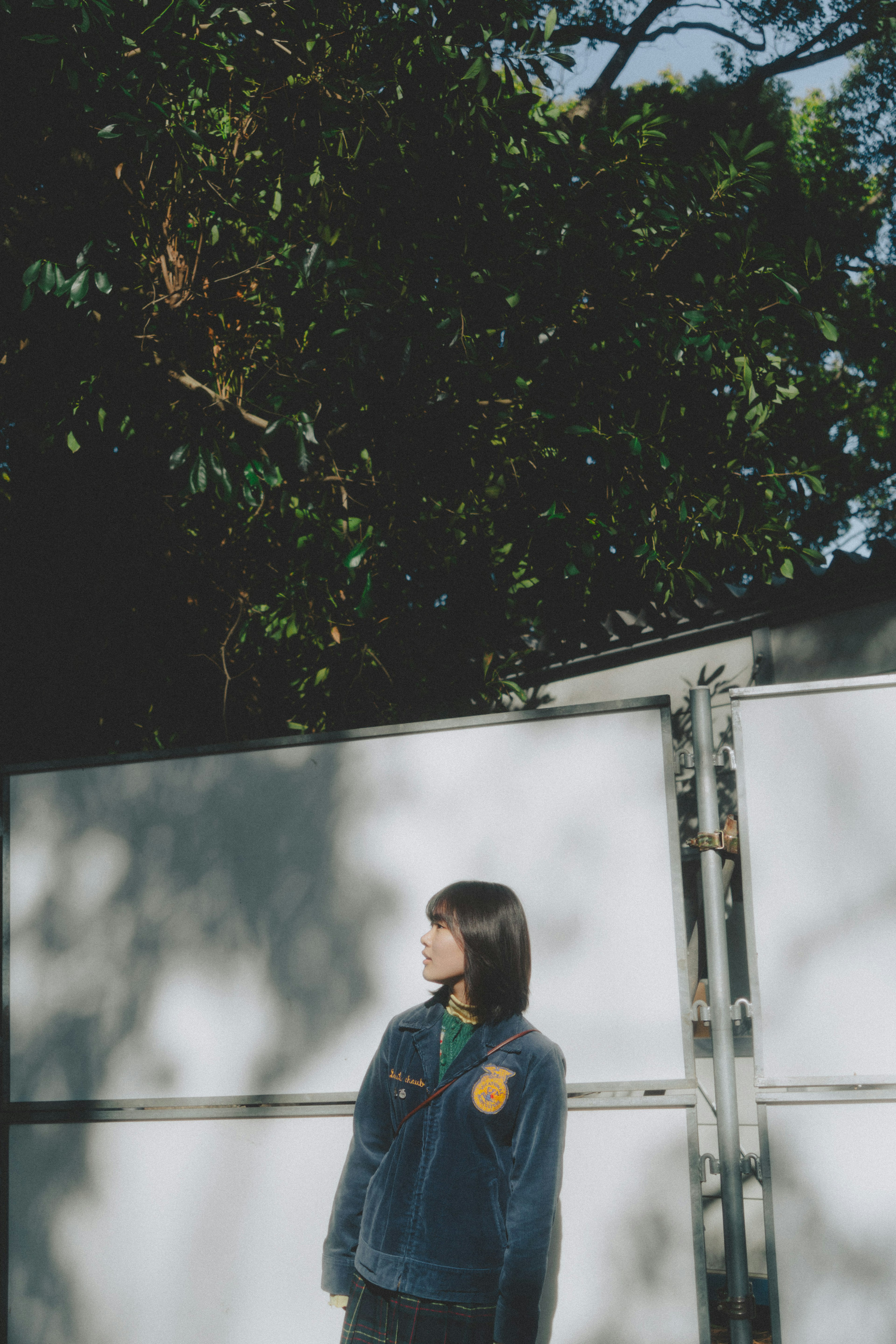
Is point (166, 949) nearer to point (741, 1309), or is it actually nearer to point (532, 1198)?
point (532, 1198)

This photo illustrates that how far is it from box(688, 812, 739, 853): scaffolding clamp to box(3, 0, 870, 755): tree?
273 centimetres

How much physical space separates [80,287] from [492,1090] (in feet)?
11.5

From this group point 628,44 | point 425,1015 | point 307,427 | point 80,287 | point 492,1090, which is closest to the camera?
point 492,1090

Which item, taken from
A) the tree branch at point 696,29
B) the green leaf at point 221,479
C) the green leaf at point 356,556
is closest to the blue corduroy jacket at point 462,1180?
the green leaf at point 221,479

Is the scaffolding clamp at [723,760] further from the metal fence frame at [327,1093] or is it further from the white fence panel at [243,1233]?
the white fence panel at [243,1233]

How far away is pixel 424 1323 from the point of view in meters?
2.40

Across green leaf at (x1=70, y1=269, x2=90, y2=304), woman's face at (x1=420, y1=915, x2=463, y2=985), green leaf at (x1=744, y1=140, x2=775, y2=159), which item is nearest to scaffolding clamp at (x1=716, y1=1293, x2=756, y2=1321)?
woman's face at (x1=420, y1=915, x2=463, y2=985)

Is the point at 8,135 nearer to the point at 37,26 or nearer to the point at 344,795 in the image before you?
the point at 37,26

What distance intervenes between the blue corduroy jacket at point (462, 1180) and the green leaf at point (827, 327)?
137 inches

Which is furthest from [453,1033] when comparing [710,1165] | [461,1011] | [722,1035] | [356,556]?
[356,556]

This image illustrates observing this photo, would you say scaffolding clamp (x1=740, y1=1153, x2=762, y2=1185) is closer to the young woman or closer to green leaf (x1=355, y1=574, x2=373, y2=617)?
the young woman

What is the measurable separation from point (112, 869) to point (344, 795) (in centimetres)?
87

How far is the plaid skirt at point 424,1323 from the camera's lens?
7.84 ft

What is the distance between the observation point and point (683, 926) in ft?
9.65
